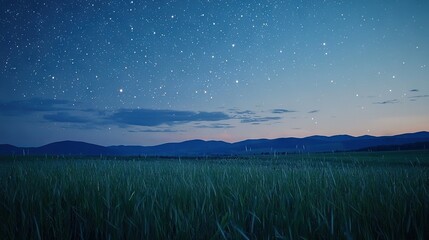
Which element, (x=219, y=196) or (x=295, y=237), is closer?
(x=295, y=237)

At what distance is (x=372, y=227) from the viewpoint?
195 centimetres

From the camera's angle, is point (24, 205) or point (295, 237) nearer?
point (295, 237)

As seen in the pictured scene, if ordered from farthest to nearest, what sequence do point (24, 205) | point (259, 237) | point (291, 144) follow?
point (291, 144) → point (24, 205) → point (259, 237)

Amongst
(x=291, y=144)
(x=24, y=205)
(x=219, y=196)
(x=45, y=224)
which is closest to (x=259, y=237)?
(x=219, y=196)

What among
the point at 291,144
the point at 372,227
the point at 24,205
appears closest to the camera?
the point at 372,227

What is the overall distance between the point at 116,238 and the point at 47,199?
1610 millimetres

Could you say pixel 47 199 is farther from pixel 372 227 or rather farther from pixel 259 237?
pixel 372 227

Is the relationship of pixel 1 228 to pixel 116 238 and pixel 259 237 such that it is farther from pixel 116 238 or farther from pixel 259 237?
pixel 259 237

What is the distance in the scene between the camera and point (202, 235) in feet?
5.59

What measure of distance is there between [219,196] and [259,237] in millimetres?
1070

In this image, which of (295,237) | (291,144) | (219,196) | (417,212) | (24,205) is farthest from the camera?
(291,144)

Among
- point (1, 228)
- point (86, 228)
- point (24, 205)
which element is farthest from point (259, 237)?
point (24, 205)

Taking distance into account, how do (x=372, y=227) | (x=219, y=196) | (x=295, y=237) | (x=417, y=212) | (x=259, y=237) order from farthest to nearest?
1. (x=219, y=196)
2. (x=417, y=212)
3. (x=372, y=227)
4. (x=259, y=237)
5. (x=295, y=237)

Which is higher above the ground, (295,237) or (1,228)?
(1,228)
